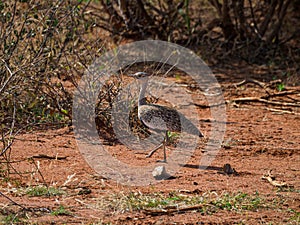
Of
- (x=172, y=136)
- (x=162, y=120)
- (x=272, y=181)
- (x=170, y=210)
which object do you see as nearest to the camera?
(x=170, y=210)

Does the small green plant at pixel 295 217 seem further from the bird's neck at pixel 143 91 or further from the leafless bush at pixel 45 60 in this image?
the leafless bush at pixel 45 60

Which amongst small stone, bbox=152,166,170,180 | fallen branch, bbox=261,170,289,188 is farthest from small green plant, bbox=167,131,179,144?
fallen branch, bbox=261,170,289,188

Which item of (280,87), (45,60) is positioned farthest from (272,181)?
(280,87)

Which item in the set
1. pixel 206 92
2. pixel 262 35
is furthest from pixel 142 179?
pixel 262 35

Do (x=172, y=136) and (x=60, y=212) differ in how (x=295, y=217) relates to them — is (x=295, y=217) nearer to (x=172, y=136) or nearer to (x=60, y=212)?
(x=60, y=212)

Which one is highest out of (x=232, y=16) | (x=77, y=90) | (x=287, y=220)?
(x=232, y=16)

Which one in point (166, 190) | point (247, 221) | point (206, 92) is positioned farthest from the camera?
point (206, 92)

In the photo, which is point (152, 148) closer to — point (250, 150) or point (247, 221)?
point (250, 150)

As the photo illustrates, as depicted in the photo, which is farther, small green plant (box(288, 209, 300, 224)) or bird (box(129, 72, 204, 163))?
bird (box(129, 72, 204, 163))

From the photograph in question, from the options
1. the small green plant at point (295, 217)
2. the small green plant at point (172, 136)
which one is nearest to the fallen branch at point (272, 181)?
the small green plant at point (295, 217)

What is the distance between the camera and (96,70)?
6906 mm

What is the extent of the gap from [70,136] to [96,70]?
2.64 ft

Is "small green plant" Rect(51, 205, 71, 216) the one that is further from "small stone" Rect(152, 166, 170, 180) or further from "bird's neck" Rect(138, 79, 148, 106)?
"bird's neck" Rect(138, 79, 148, 106)

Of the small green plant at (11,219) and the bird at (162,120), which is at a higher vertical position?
the bird at (162,120)
